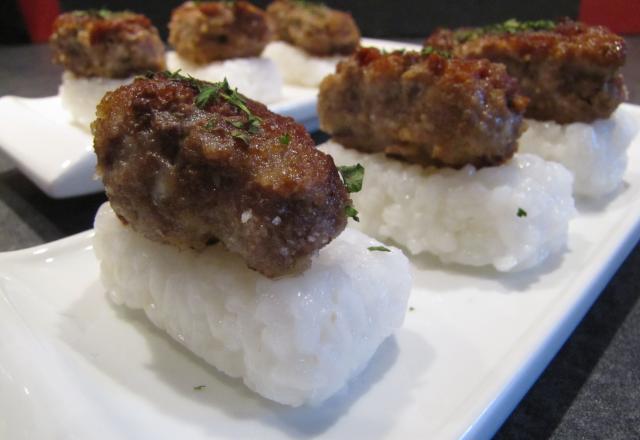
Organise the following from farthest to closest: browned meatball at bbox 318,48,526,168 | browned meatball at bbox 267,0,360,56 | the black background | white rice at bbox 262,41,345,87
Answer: the black background, browned meatball at bbox 267,0,360,56, white rice at bbox 262,41,345,87, browned meatball at bbox 318,48,526,168

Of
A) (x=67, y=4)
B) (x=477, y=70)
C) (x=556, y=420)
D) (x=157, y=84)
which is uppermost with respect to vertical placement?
(x=157, y=84)

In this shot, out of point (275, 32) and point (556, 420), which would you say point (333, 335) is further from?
point (275, 32)

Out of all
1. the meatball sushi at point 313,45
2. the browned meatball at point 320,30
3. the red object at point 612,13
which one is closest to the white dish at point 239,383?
the meatball sushi at point 313,45

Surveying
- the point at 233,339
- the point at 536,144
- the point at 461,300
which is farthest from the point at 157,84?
the point at 536,144

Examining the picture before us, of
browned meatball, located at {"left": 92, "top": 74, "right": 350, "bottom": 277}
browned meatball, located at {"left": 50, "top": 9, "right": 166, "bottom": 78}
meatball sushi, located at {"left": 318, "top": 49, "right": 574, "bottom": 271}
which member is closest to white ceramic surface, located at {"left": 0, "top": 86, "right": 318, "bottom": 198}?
browned meatball, located at {"left": 50, "top": 9, "right": 166, "bottom": 78}

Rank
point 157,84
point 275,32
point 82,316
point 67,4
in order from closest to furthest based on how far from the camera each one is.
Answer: point 157,84, point 82,316, point 275,32, point 67,4

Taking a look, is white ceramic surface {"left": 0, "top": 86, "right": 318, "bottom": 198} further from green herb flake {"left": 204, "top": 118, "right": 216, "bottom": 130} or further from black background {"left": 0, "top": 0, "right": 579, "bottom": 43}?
black background {"left": 0, "top": 0, "right": 579, "bottom": 43}
